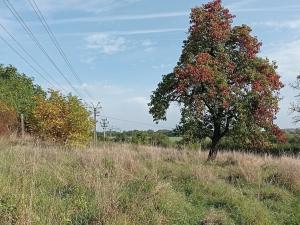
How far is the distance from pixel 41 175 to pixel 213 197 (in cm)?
399

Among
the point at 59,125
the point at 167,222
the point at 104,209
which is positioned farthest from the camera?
the point at 59,125

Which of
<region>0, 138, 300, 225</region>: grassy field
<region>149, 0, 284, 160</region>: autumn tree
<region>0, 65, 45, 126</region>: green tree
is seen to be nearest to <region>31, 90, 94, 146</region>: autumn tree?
<region>149, 0, 284, 160</region>: autumn tree

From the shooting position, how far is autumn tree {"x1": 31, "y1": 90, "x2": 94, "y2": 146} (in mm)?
24938

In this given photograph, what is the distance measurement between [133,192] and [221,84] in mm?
9762

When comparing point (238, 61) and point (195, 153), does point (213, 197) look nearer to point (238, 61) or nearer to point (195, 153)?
point (195, 153)

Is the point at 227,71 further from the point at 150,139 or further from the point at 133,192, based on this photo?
the point at 150,139

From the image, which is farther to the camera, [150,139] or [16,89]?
[16,89]

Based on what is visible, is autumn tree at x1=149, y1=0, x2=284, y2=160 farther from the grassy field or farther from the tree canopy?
the tree canopy

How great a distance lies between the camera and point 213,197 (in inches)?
447

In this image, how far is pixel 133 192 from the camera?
372 inches

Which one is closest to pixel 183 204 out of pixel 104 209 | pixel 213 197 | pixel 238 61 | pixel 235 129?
pixel 213 197

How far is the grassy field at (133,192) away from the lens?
7707mm

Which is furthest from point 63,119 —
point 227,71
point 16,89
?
point 16,89

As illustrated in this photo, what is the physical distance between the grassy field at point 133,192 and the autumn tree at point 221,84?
11.9 ft
